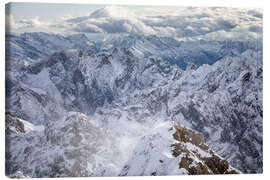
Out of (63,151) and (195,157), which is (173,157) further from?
(63,151)

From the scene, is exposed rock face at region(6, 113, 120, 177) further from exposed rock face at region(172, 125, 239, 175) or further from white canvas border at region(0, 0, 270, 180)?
exposed rock face at region(172, 125, 239, 175)

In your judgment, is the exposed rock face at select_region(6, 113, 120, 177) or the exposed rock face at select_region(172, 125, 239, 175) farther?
the exposed rock face at select_region(172, 125, 239, 175)

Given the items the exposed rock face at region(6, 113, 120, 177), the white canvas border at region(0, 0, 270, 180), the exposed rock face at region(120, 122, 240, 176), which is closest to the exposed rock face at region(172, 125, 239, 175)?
the exposed rock face at region(120, 122, 240, 176)

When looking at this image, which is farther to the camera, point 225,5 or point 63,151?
point 63,151

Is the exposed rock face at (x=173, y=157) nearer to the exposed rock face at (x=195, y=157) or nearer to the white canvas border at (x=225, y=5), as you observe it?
the exposed rock face at (x=195, y=157)

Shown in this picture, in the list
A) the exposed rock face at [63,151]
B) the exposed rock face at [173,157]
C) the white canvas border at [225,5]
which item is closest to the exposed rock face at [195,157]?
the exposed rock face at [173,157]

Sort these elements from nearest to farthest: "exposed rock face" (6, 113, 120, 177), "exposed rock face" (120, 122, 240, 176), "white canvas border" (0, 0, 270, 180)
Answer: "white canvas border" (0, 0, 270, 180)
"exposed rock face" (6, 113, 120, 177)
"exposed rock face" (120, 122, 240, 176)

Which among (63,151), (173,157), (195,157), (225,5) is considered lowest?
(63,151)

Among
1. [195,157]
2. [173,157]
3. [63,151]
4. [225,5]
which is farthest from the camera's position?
[63,151]

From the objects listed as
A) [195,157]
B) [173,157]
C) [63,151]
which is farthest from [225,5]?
[63,151]

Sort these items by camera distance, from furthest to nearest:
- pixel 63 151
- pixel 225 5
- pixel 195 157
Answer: pixel 63 151, pixel 225 5, pixel 195 157

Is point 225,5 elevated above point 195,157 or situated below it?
above
